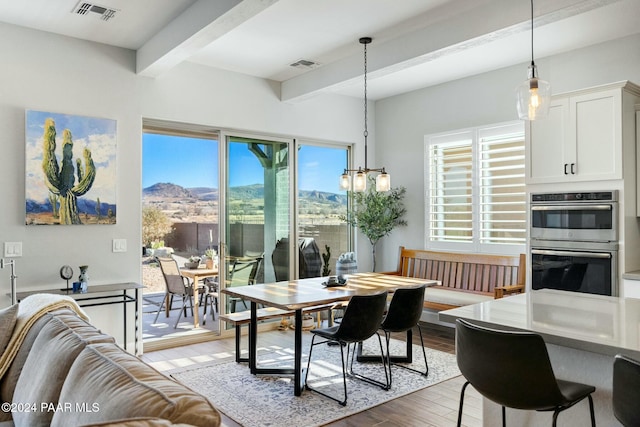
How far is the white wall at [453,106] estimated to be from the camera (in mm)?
4402

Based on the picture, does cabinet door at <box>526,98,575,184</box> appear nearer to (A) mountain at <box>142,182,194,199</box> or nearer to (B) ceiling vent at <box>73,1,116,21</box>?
(B) ceiling vent at <box>73,1,116,21</box>

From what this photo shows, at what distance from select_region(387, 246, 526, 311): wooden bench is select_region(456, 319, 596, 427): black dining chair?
2661 millimetres

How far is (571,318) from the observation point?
216 centimetres

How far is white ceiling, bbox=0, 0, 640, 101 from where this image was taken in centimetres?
346

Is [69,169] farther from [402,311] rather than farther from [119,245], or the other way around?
[402,311]

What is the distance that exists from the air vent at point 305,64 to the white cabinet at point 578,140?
230 cm

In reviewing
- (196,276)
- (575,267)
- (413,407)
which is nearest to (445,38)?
(575,267)

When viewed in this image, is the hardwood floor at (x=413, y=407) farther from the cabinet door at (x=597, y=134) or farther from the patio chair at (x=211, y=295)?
the cabinet door at (x=597, y=134)

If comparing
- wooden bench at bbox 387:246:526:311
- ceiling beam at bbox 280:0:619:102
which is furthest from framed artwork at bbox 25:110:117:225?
wooden bench at bbox 387:246:526:311

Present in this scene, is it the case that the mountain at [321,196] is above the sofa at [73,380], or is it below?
above

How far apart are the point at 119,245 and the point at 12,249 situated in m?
0.87

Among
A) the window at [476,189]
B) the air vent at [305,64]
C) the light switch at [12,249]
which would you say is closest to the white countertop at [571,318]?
the window at [476,189]

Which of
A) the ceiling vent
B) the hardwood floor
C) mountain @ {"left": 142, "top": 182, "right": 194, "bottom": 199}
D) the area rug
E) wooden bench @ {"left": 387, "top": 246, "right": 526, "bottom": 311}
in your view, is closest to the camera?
the hardwood floor

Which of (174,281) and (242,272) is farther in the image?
(174,281)
